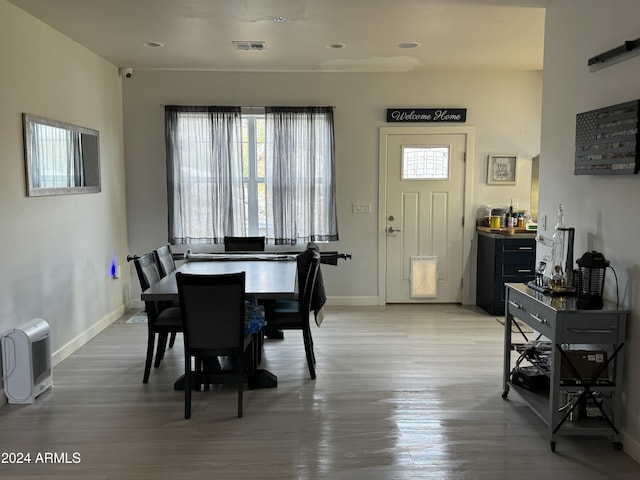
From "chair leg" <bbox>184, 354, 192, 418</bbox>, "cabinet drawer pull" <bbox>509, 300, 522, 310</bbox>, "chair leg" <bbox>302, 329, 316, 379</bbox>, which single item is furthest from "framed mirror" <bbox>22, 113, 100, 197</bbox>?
"cabinet drawer pull" <bbox>509, 300, 522, 310</bbox>

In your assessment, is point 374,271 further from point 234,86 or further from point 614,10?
point 614,10

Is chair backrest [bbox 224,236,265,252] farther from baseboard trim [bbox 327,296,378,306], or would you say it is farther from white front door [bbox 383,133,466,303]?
white front door [bbox 383,133,466,303]

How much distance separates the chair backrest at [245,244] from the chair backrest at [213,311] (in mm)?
2367

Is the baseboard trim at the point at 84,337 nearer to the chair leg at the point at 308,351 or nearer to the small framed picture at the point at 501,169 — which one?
the chair leg at the point at 308,351

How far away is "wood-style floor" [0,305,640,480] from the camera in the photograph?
9.16 feet

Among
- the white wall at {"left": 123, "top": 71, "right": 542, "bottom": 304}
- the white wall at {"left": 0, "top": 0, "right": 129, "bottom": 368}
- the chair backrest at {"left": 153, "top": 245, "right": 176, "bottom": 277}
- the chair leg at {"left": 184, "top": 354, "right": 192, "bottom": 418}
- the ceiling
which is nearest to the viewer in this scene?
the chair leg at {"left": 184, "top": 354, "right": 192, "bottom": 418}

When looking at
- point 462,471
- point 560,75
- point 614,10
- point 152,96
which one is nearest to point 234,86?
point 152,96

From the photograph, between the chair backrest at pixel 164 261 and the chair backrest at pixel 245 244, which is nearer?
the chair backrest at pixel 164 261

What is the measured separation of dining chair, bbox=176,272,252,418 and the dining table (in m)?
0.23

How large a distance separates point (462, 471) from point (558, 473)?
18.7 inches

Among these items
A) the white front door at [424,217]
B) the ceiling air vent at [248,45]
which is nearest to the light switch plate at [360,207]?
the white front door at [424,217]

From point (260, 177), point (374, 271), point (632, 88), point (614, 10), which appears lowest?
point (374, 271)

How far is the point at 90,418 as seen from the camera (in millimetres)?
3371

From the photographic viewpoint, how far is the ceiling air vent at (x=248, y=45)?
495 cm
